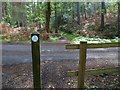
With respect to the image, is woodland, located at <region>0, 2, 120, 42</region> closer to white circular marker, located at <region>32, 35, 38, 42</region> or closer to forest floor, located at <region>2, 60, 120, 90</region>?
forest floor, located at <region>2, 60, 120, 90</region>

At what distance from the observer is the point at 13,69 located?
6625mm

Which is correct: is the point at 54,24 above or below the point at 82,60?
above

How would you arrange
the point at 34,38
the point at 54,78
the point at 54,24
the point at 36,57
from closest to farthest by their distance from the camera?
1. the point at 34,38
2. the point at 36,57
3. the point at 54,78
4. the point at 54,24

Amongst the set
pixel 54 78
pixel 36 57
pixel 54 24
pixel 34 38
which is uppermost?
pixel 34 38

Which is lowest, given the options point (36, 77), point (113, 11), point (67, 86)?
point (67, 86)

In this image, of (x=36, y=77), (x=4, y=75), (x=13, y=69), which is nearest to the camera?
(x=36, y=77)

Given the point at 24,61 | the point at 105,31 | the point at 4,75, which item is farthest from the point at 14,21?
the point at 4,75

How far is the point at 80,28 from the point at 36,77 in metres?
18.0

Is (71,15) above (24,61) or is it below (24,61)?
above

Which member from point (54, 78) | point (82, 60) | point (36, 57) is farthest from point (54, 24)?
point (36, 57)

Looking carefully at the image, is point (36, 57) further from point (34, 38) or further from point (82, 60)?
point (82, 60)

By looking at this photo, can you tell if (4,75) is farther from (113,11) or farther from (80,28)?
(113,11)

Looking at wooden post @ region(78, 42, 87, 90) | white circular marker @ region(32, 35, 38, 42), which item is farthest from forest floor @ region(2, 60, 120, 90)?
white circular marker @ region(32, 35, 38, 42)

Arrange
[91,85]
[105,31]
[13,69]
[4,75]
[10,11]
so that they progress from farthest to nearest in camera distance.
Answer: [10,11]
[105,31]
[13,69]
[4,75]
[91,85]
